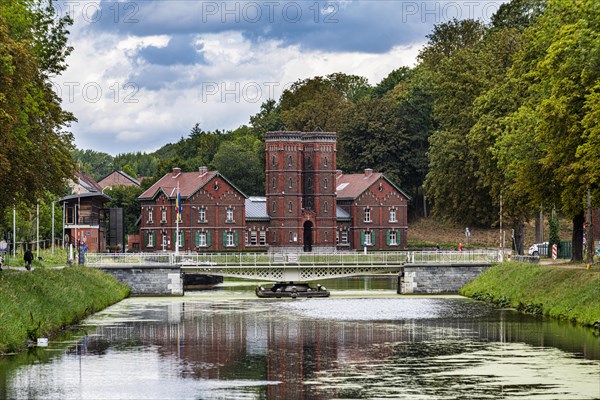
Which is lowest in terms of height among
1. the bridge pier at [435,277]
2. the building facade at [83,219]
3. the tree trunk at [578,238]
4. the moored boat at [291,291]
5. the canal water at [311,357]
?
the canal water at [311,357]

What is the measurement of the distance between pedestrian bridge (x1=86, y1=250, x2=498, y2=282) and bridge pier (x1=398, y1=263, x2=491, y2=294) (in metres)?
0.24

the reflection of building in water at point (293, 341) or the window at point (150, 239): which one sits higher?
the window at point (150, 239)

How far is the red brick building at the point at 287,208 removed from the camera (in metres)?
122

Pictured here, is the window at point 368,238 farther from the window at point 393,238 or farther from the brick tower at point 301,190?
the brick tower at point 301,190

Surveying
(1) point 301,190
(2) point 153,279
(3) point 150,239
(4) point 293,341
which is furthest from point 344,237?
(4) point 293,341

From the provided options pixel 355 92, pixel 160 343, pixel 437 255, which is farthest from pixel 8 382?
pixel 355 92

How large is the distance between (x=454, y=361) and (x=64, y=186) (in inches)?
912

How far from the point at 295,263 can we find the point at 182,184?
4916cm

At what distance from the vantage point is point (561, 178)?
193 ft

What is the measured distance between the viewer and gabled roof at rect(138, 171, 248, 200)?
401 feet

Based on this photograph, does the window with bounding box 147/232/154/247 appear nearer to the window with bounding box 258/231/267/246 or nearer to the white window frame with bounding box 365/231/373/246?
the window with bounding box 258/231/267/246

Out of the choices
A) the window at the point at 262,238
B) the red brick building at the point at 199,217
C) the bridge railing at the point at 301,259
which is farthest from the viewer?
the window at the point at 262,238

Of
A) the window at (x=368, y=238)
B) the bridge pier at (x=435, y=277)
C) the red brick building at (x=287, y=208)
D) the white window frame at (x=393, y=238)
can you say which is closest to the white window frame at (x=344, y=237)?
the red brick building at (x=287, y=208)

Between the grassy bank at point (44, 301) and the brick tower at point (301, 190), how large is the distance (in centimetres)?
5769
